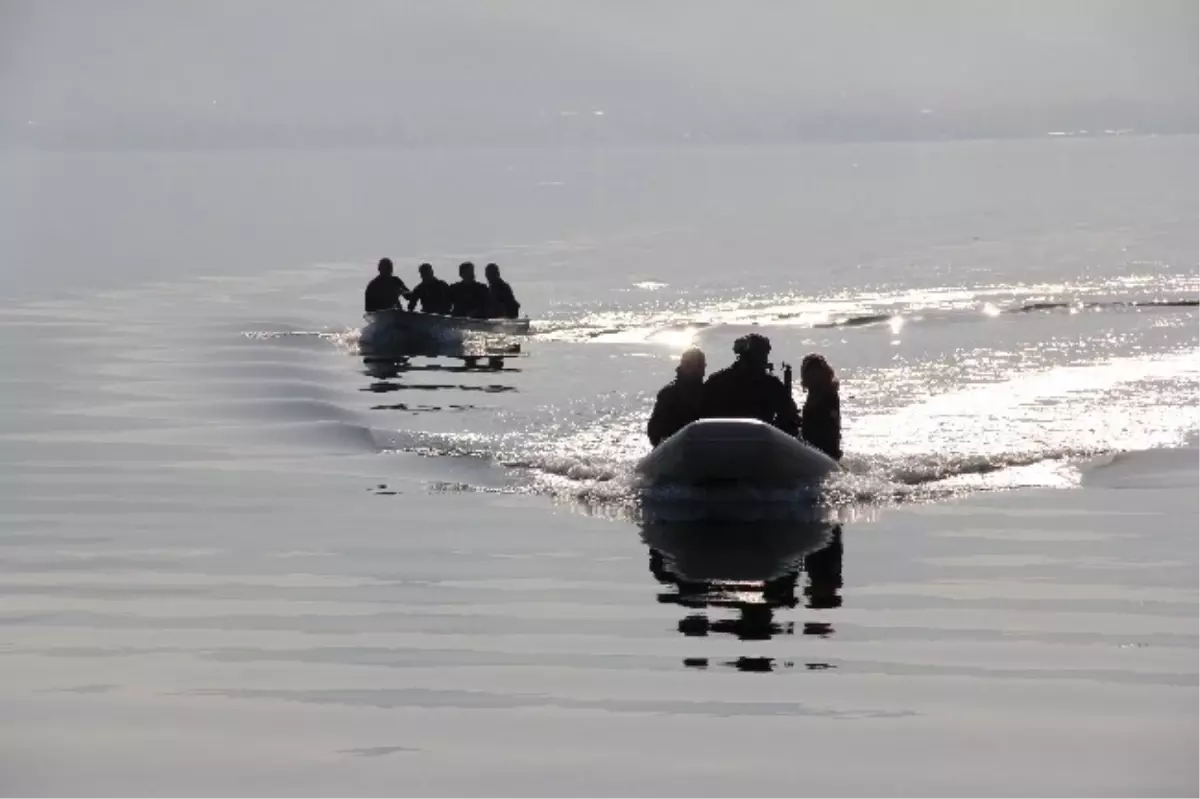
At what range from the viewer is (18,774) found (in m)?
10.3

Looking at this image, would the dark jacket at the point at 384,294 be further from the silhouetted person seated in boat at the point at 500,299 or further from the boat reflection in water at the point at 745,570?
the boat reflection in water at the point at 745,570

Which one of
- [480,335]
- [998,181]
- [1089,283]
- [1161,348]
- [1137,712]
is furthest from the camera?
[998,181]

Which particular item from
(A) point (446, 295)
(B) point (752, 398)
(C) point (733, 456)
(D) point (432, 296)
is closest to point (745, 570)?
(C) point (733, 456)

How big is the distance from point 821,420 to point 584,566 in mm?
4461

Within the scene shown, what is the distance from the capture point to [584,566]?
15.9 m

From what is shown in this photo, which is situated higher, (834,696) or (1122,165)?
(1122,165)

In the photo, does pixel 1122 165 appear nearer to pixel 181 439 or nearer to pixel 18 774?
pixel 181 439

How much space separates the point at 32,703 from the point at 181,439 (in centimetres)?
1198

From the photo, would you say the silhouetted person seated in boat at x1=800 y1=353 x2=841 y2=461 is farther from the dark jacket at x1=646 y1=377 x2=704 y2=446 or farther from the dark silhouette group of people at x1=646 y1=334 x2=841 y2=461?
the dark jacket at x1=646 y1=377 x2=704 y2=446

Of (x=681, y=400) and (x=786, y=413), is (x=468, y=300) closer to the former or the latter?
(x=681, y=400)

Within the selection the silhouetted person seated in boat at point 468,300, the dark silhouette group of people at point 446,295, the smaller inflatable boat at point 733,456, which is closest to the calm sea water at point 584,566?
the smaller inflatable boat at point 733,456

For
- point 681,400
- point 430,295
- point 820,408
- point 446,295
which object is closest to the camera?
point 681,400

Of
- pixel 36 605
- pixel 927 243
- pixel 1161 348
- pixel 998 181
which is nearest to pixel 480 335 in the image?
pixel 1161 348

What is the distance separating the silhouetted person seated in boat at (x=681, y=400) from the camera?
19.4m
